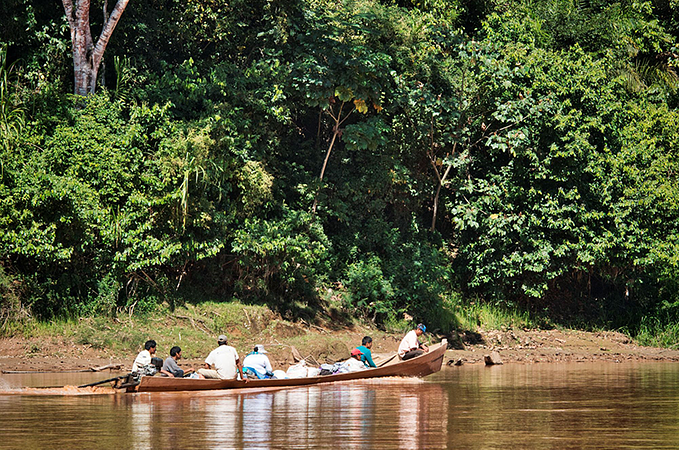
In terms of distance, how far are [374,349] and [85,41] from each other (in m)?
10.8

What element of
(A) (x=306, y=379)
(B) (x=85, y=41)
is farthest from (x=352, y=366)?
(B) (x=85, y=41)

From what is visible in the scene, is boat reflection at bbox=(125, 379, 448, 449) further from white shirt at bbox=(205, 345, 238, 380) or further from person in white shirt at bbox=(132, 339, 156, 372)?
person in white shirt at bbox=(132, 339, 156, 372)

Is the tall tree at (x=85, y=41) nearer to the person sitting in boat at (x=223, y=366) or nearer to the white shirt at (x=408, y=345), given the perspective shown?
the person sitting in boat at (x=223, y=366)

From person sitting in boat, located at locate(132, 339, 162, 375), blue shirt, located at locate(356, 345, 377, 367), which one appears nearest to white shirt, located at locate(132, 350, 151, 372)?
person sitting in boat, located at locate(132, 339, 162, 375)

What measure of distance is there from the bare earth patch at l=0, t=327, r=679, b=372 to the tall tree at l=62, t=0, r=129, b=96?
6708 millimetres

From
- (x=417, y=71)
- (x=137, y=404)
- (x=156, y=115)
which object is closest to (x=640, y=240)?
(x=417, y=71)

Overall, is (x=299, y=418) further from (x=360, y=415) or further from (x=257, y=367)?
(x=257, y=367)

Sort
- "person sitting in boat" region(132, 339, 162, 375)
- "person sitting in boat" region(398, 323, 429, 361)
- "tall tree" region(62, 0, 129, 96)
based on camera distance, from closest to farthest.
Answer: "person sitting in boat" region(132, 339, 162, 375) < "person sitting in boat" region(398, 323, 429, 361) < "tall tree" region(62, 0, 129, 96)

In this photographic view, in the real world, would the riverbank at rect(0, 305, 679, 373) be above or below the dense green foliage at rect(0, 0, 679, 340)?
below

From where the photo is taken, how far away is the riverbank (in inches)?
692

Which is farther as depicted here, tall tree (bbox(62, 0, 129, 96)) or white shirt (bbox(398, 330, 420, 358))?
tall tree (bbox(62, 0, 129, 96))

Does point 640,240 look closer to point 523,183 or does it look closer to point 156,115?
point 523,183

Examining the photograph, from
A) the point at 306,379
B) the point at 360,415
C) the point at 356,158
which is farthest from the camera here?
the point at 356,158

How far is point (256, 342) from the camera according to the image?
19.7 metres
